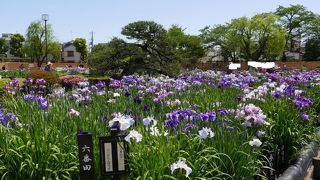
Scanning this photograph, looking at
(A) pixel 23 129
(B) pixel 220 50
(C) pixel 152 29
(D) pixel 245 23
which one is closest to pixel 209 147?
(A) pixel 23 129

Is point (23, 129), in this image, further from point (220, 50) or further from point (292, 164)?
point (220, 50)

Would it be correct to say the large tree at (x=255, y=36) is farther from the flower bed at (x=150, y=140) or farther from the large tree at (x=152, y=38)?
the flower bed at (x=150, y=140)

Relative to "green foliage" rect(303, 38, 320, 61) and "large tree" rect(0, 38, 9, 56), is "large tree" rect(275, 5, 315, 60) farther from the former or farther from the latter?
"large tree" rect(0, 38, 9, 56)

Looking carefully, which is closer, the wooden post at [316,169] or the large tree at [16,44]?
the wooden post at [316,169]

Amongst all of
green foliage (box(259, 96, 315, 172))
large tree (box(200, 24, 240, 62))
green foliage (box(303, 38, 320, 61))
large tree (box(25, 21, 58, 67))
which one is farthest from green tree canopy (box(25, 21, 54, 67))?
green foliage (box(259, 96, 315, 172))

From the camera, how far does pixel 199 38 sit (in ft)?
178

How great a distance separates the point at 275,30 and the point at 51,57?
42611mm

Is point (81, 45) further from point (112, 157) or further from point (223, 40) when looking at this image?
point (112, 157)

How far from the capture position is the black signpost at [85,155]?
3.02 metres

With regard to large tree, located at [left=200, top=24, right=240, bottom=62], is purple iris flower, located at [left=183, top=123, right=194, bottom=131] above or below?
below

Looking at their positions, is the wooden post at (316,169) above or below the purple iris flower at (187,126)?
below

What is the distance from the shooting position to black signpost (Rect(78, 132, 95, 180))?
3.02 m

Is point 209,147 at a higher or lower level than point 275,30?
lower

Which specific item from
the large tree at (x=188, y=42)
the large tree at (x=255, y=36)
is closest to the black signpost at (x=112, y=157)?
the large tree at (x=188, y=42)
